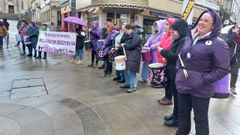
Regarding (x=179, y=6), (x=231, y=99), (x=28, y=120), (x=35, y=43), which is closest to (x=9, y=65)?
(x=35, y=43)

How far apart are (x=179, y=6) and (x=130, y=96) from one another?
1942 centimetres

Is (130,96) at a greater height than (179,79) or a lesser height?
lesser

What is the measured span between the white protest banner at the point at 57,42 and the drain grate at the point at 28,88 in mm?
2450

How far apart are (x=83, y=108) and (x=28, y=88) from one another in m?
2.06

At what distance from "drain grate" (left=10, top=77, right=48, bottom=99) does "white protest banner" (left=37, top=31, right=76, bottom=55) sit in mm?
2450

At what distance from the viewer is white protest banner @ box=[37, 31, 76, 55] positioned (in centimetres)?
910

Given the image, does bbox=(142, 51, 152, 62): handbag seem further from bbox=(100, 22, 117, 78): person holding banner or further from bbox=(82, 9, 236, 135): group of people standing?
bbox=(82, 9, 236, 135): group of people standing

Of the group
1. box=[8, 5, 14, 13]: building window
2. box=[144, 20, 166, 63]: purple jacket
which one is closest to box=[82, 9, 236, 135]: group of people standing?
box=[144, 20, 166, 63]: purple jacket

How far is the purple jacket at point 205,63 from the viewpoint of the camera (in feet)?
8.75

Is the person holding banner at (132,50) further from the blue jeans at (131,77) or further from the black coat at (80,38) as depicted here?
the black coat at (80,38)

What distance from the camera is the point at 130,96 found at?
5.59 m

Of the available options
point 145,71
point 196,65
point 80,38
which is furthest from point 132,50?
point 80,38

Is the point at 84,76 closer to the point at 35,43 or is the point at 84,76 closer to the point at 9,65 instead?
the point at 9,65

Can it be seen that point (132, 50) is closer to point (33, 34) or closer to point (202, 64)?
point (202, 64)
